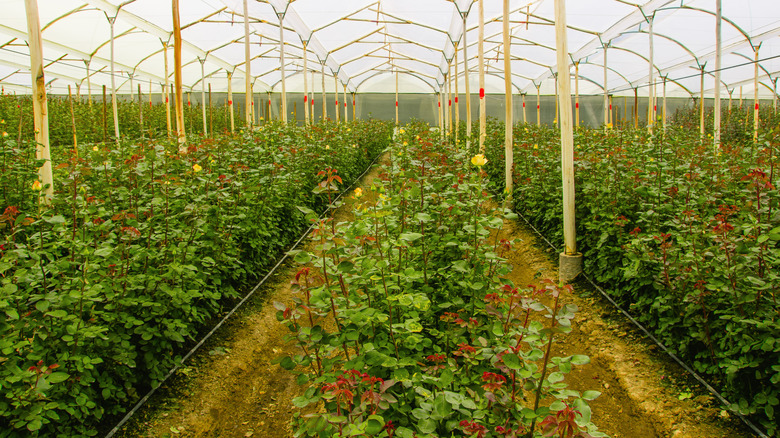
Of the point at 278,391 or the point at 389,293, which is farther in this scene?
the point at 278,391

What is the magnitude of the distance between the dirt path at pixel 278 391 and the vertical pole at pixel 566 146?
2.16 feet

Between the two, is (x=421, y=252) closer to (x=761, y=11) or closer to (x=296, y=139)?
(x=296, y=139)

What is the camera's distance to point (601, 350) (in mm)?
3799

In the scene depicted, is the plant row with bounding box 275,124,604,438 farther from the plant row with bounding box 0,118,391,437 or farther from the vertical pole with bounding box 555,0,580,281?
the vertical pole with bounding box 555,0,580,281

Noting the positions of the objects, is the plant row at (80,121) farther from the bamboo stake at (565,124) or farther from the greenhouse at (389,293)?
the bamboo stake at (565,124)

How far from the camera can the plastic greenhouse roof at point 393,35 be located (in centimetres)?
1171

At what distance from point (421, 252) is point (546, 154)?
4014 mm

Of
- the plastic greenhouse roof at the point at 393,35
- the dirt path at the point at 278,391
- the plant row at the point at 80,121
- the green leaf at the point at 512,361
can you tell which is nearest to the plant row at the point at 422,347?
the green leaf at the point at 512,361

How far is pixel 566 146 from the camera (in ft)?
15.6

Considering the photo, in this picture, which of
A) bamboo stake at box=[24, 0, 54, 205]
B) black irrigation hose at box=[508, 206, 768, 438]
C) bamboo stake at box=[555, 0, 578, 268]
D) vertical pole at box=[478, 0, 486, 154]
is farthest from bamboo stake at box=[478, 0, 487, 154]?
bamboo stake at box=[24, 0, 54, 205]

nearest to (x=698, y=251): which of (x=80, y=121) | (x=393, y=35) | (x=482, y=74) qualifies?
(x=482, y=74)

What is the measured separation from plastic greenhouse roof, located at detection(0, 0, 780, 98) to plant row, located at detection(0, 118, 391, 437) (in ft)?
26.8

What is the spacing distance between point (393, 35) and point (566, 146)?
1434cm

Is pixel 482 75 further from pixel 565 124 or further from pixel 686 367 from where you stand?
pixel 686 367
